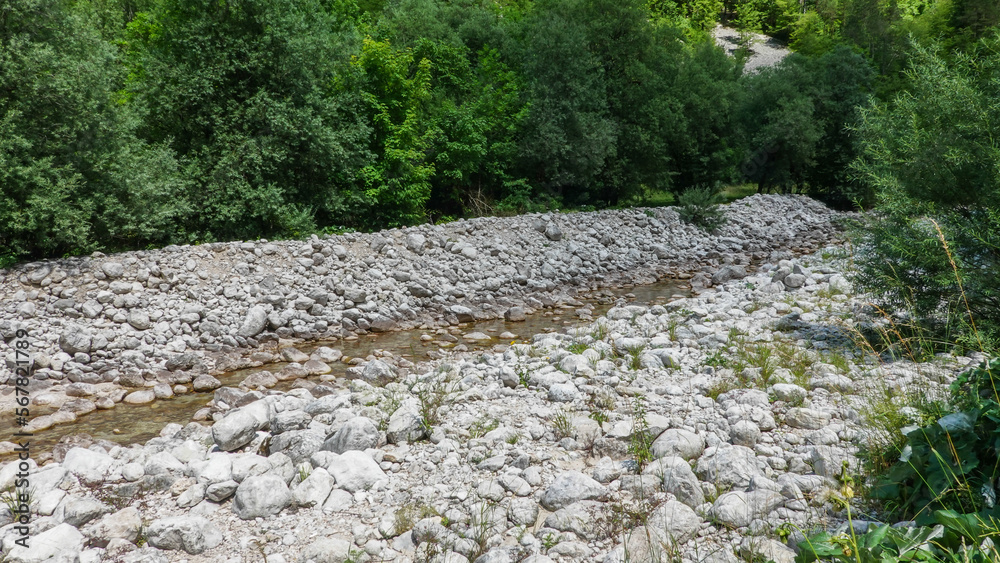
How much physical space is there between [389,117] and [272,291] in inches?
319

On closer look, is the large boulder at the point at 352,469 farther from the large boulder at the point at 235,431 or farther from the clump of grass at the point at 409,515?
the large boulder at the point at 235,431

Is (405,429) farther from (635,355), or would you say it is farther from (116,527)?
(635,355)

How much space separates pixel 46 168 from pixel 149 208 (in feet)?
6.32

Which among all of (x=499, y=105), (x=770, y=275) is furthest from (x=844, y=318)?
(x=499, y=105)

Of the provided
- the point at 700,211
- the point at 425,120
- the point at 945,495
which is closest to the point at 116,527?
the point at 945,495

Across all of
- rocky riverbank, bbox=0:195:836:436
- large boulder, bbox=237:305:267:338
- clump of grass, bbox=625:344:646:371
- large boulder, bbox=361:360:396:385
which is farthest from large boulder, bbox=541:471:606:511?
large boulder, bbox=237:305:267:338

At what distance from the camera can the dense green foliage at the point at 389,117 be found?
384 inches

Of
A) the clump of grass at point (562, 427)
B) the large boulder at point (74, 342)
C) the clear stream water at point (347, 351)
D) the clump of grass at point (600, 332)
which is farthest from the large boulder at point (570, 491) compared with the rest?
the large boulder at point (74, 342)

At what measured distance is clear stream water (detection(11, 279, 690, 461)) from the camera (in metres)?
6.82

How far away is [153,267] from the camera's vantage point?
33.4 feet

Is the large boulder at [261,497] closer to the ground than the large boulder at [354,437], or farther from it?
farther from it

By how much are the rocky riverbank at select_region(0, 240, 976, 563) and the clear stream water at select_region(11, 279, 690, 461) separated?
0.99 m

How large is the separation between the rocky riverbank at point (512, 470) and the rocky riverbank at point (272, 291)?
2.90 metres

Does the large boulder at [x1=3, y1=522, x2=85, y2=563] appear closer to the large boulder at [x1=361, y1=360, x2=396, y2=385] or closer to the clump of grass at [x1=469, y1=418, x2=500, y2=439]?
the clump of grass at [x1=469, y1=418, x2=500, y2=439]
